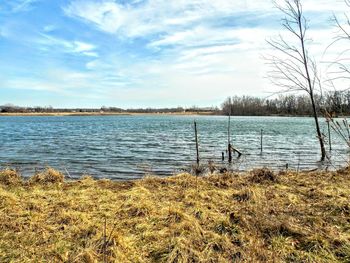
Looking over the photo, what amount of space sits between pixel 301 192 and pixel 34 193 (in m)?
6.92

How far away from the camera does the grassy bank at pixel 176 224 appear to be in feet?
Result: 16.3

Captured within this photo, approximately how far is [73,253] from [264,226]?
3163 mm

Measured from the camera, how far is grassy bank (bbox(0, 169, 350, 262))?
16.3ft

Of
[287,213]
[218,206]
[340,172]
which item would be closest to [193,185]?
[218,206]

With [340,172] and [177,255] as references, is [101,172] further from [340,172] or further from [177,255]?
[177,255]

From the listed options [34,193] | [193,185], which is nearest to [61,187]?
[34,193]

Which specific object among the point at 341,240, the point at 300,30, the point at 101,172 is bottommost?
the point at 101,172

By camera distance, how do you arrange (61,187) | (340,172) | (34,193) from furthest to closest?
(340,172) → (61,187) → (34,193)

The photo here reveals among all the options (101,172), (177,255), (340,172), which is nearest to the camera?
(177,255)

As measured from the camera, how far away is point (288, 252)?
16.6 feet

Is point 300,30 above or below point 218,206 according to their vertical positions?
above

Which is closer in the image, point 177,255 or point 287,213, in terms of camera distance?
point 177,255

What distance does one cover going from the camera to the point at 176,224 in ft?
20.1

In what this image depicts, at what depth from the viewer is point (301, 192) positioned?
8852 millimetres
